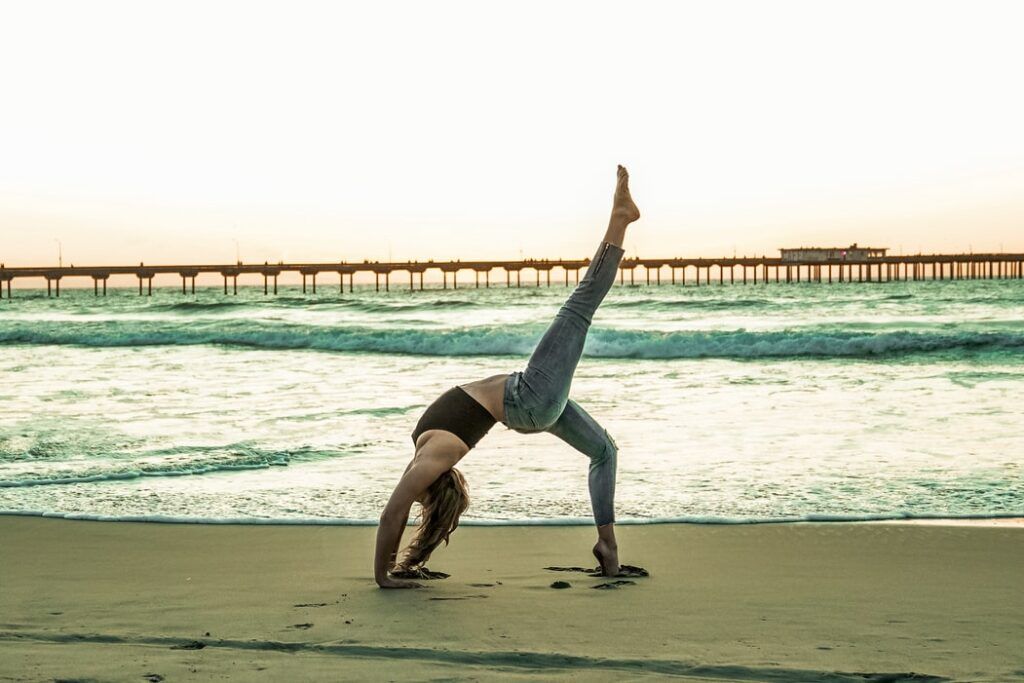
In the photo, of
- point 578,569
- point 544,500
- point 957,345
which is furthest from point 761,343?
point 578,569

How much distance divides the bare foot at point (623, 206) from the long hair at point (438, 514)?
3.65ft

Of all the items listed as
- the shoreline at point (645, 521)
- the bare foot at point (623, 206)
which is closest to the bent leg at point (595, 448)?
the bare foot at point (623, 206)

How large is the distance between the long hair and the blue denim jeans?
11.9 inches

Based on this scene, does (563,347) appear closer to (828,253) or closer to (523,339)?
(523,339)

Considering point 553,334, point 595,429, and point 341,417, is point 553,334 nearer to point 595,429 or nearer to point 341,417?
point 595,429

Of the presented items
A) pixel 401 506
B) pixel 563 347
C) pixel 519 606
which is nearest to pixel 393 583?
pixel 401 506

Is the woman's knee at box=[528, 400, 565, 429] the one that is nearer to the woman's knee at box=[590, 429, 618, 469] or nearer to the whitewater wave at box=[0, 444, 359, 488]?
the woman's knee at box=[590, 429, 618, 469]

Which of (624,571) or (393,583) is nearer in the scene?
(393,583)

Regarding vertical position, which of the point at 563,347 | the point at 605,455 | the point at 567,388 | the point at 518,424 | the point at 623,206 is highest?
the point at 623,206

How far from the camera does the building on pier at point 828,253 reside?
10156 centimetres

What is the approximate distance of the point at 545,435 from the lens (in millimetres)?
8805

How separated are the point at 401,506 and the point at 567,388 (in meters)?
0.73

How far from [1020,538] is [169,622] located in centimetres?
356

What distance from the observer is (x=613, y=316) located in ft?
116
